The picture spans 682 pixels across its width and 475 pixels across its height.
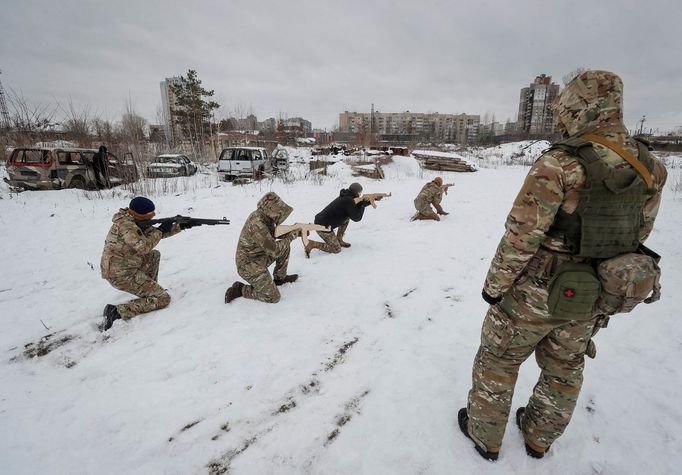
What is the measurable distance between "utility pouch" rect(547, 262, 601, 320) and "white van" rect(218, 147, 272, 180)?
11940 millimetres

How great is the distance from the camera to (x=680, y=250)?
4.86m

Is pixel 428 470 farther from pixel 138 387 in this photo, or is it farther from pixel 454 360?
pixel 138 387

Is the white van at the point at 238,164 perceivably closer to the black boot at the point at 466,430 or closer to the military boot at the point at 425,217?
the military boot at the point at 425,217

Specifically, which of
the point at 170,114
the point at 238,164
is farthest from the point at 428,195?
the point at 170,114

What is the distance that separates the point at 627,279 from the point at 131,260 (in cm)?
408

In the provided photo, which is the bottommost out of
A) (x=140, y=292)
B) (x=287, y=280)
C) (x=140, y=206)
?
(x=287, y=280)

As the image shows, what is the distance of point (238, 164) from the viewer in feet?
39.2

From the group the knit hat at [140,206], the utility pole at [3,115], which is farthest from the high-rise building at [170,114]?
the knit hat at [140,206]

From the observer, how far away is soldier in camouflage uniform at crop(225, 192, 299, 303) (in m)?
3.50

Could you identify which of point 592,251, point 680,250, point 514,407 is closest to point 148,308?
point 514,407

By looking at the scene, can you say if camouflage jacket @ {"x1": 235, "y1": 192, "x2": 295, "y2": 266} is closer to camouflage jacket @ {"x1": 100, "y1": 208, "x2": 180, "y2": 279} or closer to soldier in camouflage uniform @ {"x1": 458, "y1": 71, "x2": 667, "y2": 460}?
camouflage jacket @ {"x1": 100, "y1": 208, "x2": 180, "y2": 279}

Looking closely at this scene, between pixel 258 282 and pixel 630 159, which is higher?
pixel 630 159

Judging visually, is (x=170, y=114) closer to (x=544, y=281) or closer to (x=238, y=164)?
(x=238, y=164)

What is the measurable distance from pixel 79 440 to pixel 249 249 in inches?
84.3
